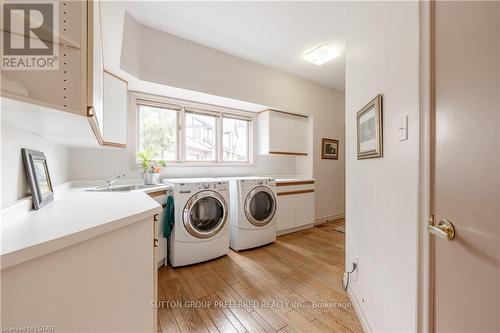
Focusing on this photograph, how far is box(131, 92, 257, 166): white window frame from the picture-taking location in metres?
2.51

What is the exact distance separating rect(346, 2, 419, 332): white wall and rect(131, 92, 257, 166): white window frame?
2.01 meters

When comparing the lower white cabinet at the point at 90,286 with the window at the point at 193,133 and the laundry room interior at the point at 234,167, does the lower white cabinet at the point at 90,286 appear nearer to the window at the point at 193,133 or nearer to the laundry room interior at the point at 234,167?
the laundry room interior at the point at 234,167

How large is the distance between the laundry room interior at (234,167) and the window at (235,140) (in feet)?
0.08

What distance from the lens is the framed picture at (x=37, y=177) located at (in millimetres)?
944

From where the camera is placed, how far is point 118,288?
784mm

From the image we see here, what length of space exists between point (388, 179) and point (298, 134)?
268 cm

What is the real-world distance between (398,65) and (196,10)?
6.20 ft

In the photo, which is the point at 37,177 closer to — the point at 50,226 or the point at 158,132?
the point at 50,226

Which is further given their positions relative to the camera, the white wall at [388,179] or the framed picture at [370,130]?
the framed picture at [370,130]

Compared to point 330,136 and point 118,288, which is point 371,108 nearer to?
point 118,288

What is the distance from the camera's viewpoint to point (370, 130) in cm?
131

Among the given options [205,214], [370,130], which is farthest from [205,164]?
[370,130]

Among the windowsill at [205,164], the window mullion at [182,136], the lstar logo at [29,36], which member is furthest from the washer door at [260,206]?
the lstar logo at [29,36]

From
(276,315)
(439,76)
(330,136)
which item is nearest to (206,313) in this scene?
(276,315)
